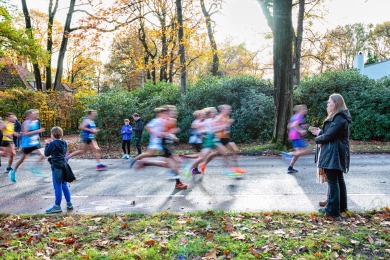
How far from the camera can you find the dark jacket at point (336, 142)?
5527 millimetres

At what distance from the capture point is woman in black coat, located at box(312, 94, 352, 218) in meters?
5.55

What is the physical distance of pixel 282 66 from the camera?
14.3m

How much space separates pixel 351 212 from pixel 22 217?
607cm

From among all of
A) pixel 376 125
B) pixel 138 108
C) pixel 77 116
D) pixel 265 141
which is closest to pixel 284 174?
pixel 265 141

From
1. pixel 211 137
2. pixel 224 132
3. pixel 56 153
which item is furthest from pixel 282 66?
pixel 56 153

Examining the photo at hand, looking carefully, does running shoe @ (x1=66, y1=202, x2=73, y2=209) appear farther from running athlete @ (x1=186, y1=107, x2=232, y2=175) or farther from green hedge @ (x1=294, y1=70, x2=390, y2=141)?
green hedge @ (x1=294, y1=70, x2=390, y2=141)

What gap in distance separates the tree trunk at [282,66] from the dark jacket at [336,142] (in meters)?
9.06

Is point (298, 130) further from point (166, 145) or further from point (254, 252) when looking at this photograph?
point (254, 252)

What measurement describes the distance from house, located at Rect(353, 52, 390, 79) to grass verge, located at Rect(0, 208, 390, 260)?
35.9m

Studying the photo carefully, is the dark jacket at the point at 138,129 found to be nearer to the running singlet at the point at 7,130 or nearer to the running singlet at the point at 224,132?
the running singlet at the point at 7,130

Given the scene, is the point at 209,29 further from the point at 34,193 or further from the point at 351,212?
the point at 351,212

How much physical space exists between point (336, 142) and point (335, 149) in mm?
119

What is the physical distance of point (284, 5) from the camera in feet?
45.5

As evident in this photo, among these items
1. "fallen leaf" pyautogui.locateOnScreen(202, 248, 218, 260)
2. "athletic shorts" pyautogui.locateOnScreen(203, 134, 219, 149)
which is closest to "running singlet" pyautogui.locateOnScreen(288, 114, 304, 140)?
"athletic shorts" pyautogui.locateOnScreen(203, 134, 219, 149)
